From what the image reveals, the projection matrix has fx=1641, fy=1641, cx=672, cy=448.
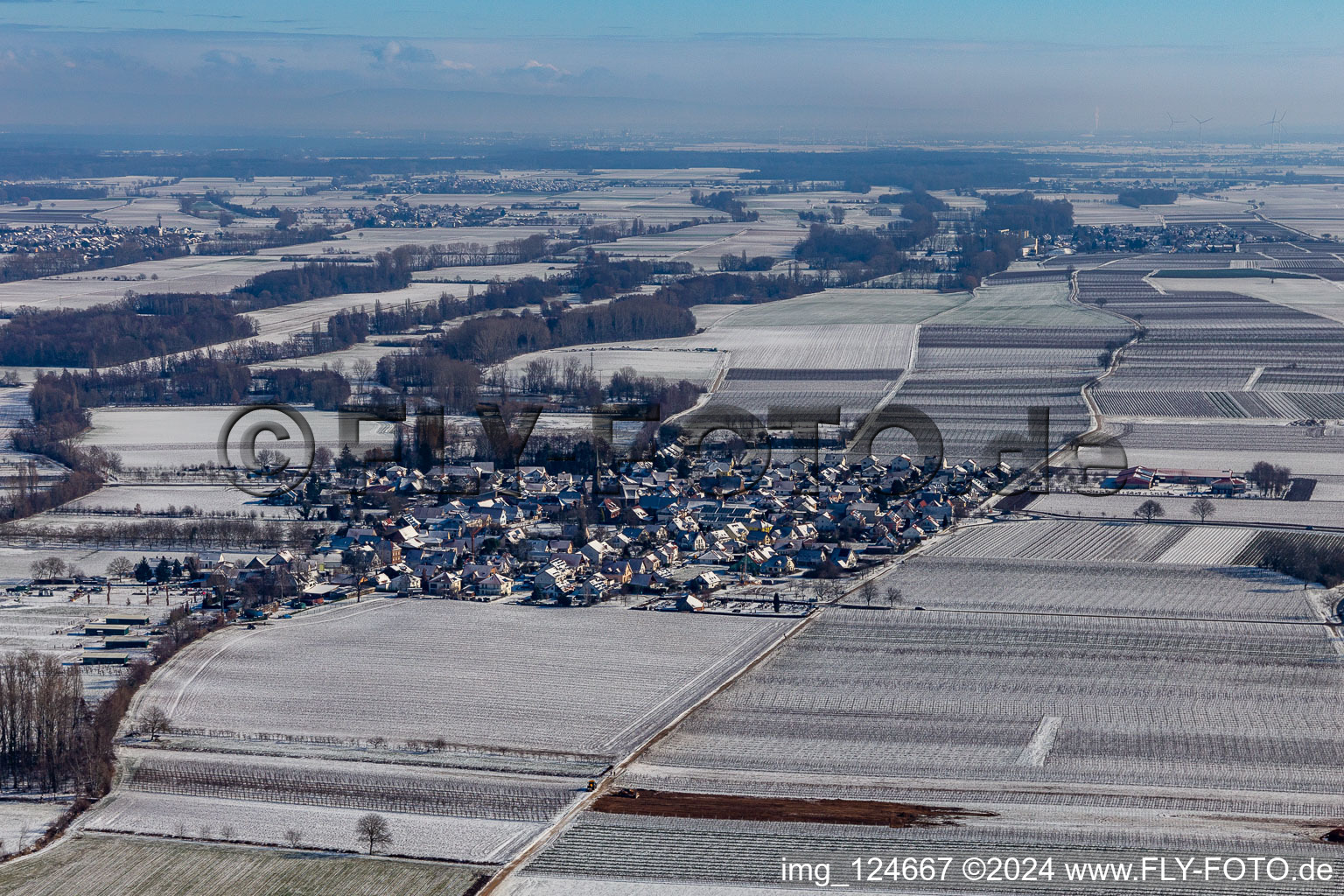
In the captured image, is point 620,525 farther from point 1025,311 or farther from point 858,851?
point 1025,311

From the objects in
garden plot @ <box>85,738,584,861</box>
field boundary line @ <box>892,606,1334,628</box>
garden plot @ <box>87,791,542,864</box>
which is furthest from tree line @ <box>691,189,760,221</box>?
garden plot @ <box>87,791,542,864</box>

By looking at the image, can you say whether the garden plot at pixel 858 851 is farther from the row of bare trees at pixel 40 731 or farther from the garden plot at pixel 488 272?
the garden plot at pixel 488 272

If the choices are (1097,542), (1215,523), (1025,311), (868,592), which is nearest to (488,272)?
(1025,311)

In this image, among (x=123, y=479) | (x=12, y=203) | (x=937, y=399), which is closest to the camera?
(x=123, y=479)

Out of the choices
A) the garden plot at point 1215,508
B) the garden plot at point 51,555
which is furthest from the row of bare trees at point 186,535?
the garden plot at point 1215,508

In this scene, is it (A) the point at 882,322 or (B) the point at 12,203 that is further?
(B) the point at 12,203

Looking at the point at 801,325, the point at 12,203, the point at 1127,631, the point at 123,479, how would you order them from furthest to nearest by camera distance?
the point at 12,203
the point at 801,325
the point at 123,479
the point at 1127,631

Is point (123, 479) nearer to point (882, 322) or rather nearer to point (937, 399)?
point (937, 399)

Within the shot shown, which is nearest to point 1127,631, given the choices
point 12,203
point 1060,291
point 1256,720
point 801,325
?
point 1256,720
